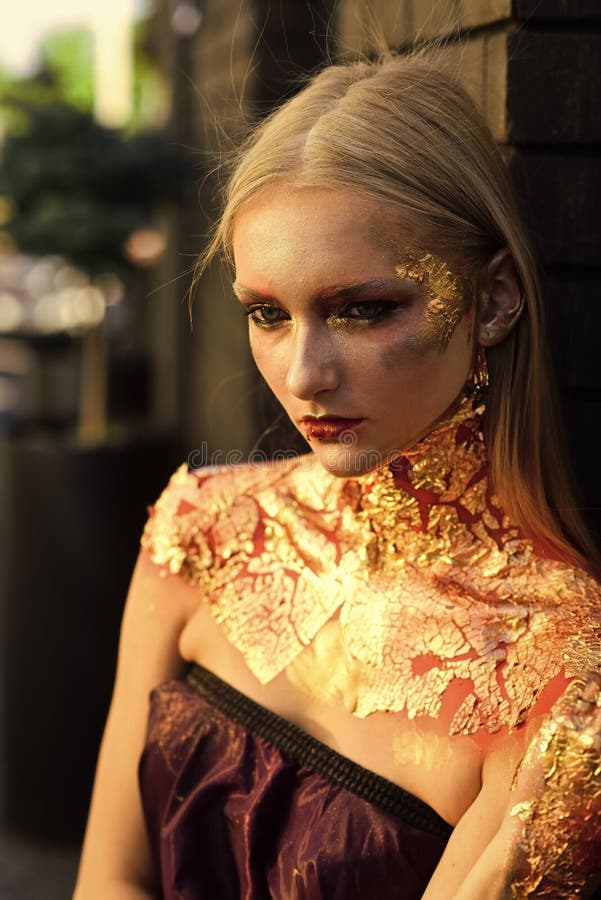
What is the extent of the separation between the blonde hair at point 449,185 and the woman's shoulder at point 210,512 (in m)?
0.35

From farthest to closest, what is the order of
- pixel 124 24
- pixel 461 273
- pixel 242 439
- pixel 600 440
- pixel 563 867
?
pixel 124 24 → pixel 242 439 → pixel 600 440 → pixel 461 273 → pixel 563 867

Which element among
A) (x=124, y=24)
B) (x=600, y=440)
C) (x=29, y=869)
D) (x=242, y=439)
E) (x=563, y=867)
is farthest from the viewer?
(x=124, y=24)

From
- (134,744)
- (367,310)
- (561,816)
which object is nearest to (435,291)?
(367,310)

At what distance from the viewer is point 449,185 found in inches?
58.6

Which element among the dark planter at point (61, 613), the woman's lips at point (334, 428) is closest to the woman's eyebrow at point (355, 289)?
the woman's lips at point (334, 428)

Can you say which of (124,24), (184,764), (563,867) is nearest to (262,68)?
(184,764)

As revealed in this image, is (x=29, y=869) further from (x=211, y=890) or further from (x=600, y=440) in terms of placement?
(x=600, y=440)

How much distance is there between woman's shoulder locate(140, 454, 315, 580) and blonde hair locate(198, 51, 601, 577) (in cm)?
35

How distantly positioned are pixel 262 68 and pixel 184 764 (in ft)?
10.2

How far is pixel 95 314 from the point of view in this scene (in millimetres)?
4633

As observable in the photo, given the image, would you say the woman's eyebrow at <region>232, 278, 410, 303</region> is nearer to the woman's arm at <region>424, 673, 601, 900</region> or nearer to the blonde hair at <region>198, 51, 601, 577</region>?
the blonde hair at <region>198, 51, 601, 577</region>

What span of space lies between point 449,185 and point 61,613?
2.67 meters

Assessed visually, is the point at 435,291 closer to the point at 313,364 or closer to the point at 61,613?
the point at 313,364

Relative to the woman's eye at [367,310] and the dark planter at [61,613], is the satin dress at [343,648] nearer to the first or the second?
the woman's eye at [367,310]
